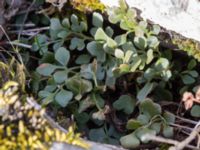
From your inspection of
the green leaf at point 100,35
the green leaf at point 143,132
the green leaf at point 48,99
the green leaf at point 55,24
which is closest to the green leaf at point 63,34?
the green leaf at point 55,24

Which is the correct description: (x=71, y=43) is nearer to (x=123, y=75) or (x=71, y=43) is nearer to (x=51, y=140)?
(x=123, y=75)

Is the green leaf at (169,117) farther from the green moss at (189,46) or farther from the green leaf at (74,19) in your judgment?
the green leaf at (74,19)

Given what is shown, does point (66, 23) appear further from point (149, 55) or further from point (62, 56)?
point (149, 55)

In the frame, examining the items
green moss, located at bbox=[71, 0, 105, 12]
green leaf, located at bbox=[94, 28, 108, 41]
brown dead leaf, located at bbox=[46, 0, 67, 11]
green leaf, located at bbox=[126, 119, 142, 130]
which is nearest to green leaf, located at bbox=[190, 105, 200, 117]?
green leaf, located at bbox=[126, 119, 142, 130]

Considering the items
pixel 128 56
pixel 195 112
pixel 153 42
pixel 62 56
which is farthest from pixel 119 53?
pixel 195 112

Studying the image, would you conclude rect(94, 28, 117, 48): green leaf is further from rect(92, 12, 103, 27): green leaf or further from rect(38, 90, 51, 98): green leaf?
rect(38, 90, 51, 98): green leaf

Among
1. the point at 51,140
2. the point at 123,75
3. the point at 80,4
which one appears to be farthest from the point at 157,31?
the point at 51,140
